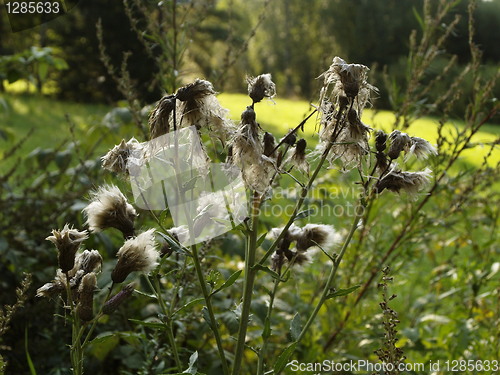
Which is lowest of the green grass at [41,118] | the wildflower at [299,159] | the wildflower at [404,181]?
the green grass at [41,118]

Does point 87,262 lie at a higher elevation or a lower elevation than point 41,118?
higher

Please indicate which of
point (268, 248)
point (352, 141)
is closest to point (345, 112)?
point (352, 141)

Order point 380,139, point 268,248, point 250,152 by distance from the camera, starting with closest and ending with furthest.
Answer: point 250,152, point 380,139, point 268,248

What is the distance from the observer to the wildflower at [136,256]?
105cm

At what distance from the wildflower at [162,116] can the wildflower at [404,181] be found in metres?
0.42

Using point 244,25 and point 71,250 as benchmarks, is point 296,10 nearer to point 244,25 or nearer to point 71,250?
point 244,25

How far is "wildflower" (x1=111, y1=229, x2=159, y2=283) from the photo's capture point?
41.5 inches

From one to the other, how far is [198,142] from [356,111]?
0.92 feet

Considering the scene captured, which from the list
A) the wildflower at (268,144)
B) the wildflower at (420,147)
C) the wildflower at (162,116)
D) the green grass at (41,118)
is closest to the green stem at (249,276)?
the wildflower at (268,144)

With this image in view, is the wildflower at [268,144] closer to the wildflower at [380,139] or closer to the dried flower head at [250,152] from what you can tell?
the dried flower head at [250,152]

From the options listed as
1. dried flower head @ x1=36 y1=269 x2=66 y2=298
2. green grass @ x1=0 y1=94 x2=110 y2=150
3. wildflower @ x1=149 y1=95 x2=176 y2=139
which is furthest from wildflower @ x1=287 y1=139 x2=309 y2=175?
green grass @ x1=0 y1=94 x2=110 y2=150

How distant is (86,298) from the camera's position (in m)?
1.09

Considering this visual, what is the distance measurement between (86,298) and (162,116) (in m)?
0.36

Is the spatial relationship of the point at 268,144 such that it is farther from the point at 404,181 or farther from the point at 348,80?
the point at 404,181
